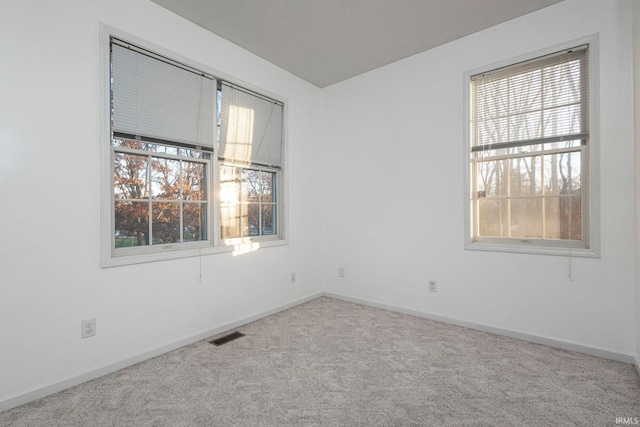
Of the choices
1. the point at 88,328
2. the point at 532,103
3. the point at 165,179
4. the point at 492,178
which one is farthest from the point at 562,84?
the point at 88,328

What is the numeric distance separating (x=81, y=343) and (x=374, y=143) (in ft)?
11.3

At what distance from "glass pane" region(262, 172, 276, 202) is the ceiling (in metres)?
1.34

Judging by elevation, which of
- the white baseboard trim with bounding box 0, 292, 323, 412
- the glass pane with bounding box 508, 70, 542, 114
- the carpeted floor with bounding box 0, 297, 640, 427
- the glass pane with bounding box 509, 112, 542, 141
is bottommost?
the carpeted floor with bounding box 0, 297, 640, 427

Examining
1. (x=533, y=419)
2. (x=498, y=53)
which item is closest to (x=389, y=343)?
(x=533, y=419)

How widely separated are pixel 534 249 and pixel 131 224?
354cm

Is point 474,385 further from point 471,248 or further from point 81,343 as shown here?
point 81,343

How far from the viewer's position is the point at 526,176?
2.97 m

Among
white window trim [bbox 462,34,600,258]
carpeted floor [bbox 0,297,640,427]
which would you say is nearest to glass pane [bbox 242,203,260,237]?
carpeted floor [bbox 0,297,640,427]

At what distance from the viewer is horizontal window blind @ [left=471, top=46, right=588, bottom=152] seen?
8.96 feet

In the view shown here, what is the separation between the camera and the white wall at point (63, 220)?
1962mm

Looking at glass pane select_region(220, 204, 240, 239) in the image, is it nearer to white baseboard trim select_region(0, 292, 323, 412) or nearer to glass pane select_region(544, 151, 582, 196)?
white baseboard trim select_region(0, 292, 323, 412)

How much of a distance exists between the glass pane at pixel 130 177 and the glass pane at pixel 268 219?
4.57ft

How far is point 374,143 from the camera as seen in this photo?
3930 mm

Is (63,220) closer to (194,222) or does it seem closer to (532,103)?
(194,222)
